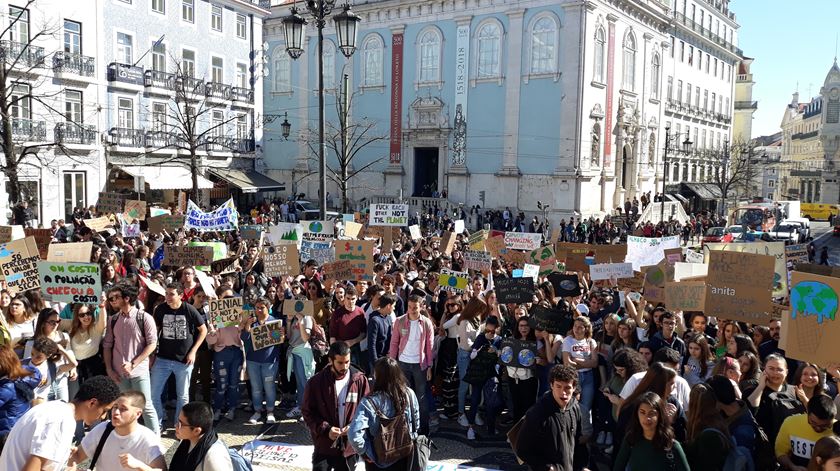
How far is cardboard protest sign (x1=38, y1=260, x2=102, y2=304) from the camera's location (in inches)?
327

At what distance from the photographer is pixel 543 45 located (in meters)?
38.3

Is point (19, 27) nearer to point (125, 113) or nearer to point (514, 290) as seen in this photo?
point (125, 113)

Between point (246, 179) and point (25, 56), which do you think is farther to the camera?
point (246, 179)

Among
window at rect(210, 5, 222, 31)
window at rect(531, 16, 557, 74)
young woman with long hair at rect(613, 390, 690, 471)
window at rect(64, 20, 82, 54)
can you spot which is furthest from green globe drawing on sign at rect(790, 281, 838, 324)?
window at rect(210, 5, 222, 31)

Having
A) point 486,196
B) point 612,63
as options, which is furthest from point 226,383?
point 612,63

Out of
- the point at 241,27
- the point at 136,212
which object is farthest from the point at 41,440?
the point at 241,27

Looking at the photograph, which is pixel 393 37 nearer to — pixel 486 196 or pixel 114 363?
pixel 486 196

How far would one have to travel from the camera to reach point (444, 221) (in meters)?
35.0

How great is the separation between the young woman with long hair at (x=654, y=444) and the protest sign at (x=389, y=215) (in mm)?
12312

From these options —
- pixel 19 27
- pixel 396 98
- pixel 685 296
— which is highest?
pixel 19 27

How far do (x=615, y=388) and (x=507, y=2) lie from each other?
34.7m

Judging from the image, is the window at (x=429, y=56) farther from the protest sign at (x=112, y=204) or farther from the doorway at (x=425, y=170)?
the protest sign at (x=112, y=204)

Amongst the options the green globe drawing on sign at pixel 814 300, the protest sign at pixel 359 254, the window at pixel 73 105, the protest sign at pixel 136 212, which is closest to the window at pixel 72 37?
the window at pixel 73 105

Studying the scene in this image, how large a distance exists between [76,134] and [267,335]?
25.0m
